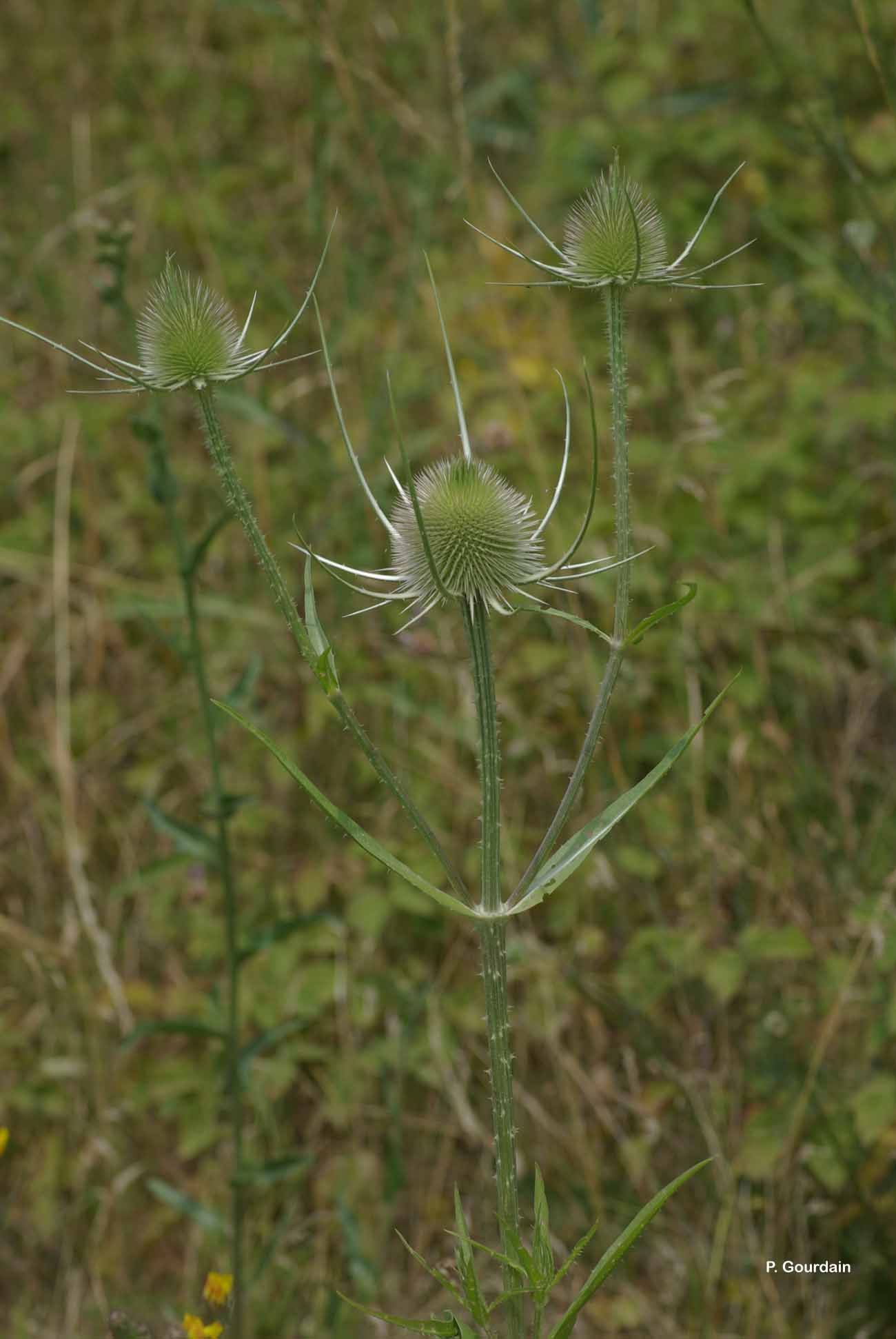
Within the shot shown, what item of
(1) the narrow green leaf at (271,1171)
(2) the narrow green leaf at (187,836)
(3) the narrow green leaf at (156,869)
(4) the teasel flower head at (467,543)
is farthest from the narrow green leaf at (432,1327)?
(3) the narrow green leaf at (156,869)

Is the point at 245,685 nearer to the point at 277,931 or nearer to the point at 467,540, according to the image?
the point at 277,931

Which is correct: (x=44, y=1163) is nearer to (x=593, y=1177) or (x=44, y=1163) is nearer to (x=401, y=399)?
(x=593, y=1177)

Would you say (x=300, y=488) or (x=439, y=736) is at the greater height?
(x=300, y=488)

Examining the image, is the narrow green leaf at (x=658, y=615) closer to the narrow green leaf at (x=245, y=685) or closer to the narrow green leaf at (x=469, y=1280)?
the narrow green leaf at (x=469, y=1280)

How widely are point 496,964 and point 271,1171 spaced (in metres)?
1.16

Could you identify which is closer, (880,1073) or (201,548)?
(201,548)

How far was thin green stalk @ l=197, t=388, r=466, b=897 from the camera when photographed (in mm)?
1391

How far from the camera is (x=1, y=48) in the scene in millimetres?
5500

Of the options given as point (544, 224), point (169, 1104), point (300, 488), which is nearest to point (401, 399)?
point (300, 488)

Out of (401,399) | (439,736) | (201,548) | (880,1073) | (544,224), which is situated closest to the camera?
(201,548)

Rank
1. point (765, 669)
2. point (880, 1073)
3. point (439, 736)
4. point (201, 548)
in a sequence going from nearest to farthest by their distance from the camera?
1. point (201, 548)
2. point (880, 1073)
3. point (765, 669)
4. point (439, 736)

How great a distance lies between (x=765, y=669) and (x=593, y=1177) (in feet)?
4.06

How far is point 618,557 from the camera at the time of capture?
1.46 meters

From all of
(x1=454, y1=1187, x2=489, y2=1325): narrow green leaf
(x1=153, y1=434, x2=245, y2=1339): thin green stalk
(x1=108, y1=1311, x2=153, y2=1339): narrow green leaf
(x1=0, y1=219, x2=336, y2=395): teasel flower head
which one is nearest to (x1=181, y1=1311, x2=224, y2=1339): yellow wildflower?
(x1=108, y1=1311, x2=153, y2=1339): narrow green leaf
